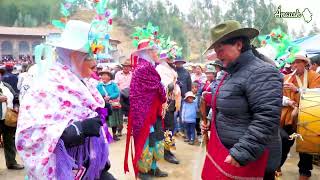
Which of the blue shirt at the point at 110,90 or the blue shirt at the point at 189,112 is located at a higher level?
the blue shirt at the point at 110,90

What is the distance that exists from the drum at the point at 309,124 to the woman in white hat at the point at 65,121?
2.49m

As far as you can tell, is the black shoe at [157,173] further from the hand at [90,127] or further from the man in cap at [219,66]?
the hand at [90,127]

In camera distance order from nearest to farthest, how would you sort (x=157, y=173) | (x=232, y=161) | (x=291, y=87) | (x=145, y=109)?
(x=232, y=161)
(x=291, y=87)
(x=145, y=109)
(x=157, y=173)

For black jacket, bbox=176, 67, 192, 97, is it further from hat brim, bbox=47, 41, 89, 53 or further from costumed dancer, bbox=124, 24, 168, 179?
hat brim, bbox=47, 41, 89, 53

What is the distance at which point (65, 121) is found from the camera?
8.00ft

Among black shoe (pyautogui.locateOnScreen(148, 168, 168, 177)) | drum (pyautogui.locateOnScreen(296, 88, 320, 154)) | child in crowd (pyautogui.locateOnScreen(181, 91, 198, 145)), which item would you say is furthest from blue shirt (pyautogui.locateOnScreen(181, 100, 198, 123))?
drum (pyautogui.locateOnScreen(296, 88, 320, 154))

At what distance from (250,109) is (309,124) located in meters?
2.02

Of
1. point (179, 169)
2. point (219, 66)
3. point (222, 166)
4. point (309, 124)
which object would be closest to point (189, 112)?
point (179, 169)

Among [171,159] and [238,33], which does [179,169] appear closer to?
[171,159]

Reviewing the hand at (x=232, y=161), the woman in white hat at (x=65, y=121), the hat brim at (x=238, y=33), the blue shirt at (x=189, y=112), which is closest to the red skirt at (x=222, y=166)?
the hand at (x=232, y=161)

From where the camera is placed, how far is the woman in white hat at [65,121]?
93.0 inches

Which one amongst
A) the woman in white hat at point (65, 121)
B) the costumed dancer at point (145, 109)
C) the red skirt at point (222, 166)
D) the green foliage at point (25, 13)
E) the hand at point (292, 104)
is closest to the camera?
the woman in white hat at point (65, 121)

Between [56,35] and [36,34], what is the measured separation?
151 ft

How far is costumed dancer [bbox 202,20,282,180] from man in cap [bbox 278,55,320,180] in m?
1.96
